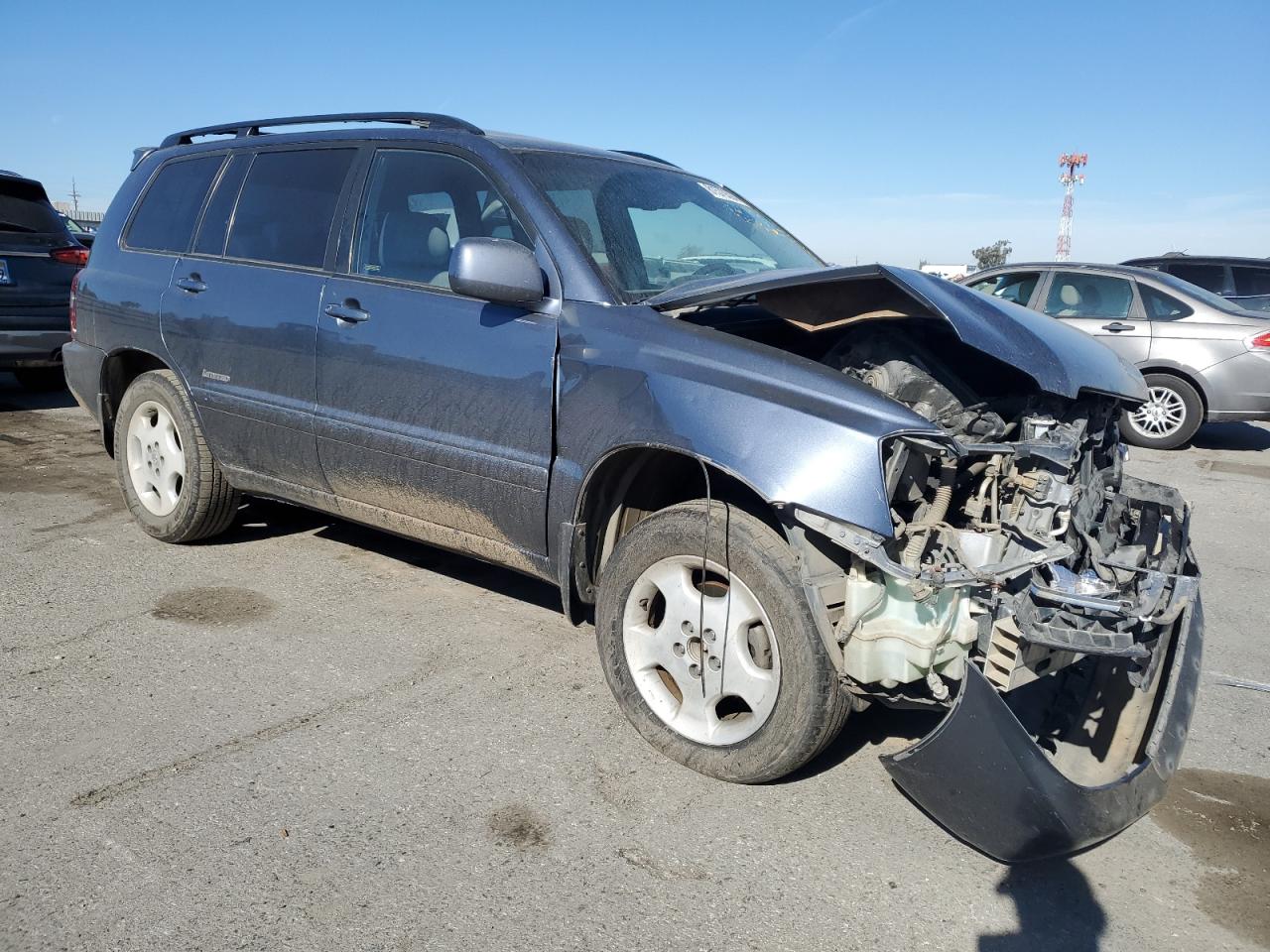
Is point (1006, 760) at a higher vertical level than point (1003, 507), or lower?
lower

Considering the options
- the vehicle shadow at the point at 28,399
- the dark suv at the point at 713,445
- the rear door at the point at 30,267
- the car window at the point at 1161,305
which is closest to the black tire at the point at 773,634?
the dark suv at the point at 713,445

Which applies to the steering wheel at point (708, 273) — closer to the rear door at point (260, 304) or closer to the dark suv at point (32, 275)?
the rear door at point (260, 304)

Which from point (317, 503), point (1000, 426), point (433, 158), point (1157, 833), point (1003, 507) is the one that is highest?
point (433, 158)

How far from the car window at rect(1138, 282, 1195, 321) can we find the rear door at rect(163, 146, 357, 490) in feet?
26.4

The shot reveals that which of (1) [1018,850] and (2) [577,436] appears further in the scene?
(2) [577,436]

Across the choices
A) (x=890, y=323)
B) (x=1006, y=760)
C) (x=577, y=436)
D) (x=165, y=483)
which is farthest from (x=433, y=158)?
(x=1006, y=760)

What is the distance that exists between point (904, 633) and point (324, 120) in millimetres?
3296

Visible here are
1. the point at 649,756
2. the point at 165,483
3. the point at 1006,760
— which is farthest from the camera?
the point at 165,483

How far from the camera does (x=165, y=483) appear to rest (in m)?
4.75

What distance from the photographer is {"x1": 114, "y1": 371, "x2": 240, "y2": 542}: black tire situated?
14.8 feet

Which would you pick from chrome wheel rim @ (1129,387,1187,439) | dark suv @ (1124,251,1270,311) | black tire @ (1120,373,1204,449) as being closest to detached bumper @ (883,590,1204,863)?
black tire @ (1120,373,1204,449)

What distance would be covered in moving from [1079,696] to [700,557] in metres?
1.33

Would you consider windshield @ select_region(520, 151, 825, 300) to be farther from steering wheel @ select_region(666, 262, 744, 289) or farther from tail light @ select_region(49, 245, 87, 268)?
tail light @ select_region(49, 245, 87, 268)

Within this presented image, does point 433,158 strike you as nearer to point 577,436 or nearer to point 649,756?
point 577,436
